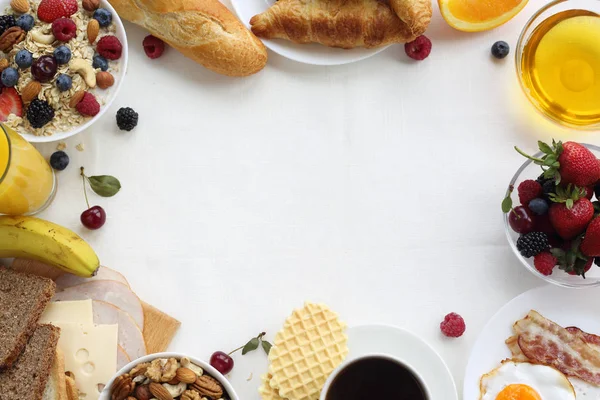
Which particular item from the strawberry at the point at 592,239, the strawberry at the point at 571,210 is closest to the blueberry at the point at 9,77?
the strawberry at the point at 571,210

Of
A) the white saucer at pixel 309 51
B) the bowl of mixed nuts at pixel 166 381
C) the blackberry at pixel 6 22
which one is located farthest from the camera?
the white saucer at pixel 309 51

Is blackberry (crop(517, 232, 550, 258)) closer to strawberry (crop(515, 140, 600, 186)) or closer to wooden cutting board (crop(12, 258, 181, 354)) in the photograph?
strawberry (crop(515, 140, 600, 186))

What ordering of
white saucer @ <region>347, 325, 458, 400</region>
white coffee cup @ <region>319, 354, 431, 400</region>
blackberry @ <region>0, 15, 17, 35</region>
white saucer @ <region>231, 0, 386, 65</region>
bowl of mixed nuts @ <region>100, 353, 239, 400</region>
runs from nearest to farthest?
1. white coffee cup @ <region>319, 354, 431, 400</region>
2. bowl of mixed nuts @ <region>100, 353, 239, 400</region>
3. white saucer @ <region>347, 325, 458, 400</region>
4. blackberry @ <region>0, 15, 17, 35</region>
5. white saucer @ <region>231, 0, 386, 65</region>

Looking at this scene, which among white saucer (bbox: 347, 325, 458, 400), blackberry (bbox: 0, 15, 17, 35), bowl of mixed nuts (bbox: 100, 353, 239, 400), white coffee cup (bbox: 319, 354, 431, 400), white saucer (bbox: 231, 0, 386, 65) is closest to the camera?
white coffee cup (bbox: 319, 354, 431, 400)

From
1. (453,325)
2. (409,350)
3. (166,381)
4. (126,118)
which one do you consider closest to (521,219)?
(453,325)

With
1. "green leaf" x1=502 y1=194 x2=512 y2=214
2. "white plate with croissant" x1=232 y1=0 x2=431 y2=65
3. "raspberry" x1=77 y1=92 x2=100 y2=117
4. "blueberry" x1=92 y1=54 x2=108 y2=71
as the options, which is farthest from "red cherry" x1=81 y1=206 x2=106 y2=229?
"green leaf" x1=502 y1=194 x2=512 y2=214

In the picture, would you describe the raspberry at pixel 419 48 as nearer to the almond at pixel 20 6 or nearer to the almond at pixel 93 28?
the almond at pixel 93 28

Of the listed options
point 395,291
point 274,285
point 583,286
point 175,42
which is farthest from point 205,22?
point 583,286
